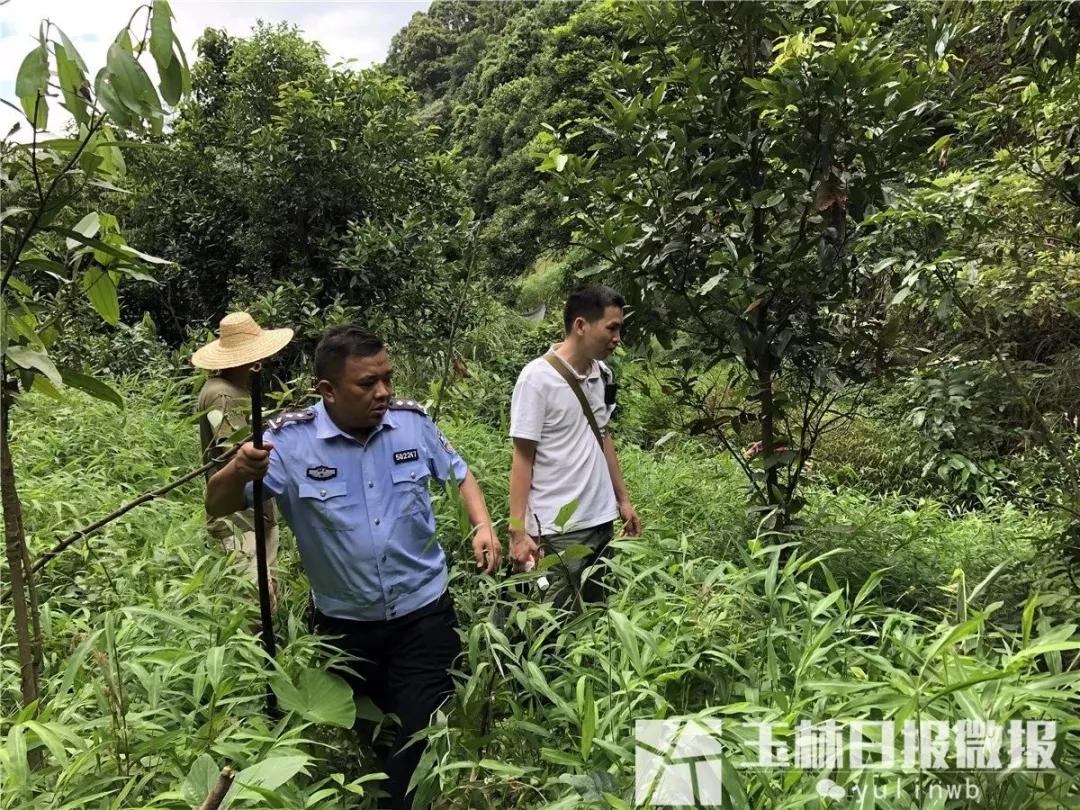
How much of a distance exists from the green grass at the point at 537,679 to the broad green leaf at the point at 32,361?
1.86 ft

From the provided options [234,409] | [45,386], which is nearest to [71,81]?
[45,386]

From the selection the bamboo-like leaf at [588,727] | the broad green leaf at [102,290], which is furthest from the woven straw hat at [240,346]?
the bamboo-like leaf at [588,727]

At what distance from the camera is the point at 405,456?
2146 millimetres

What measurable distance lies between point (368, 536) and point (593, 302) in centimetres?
119

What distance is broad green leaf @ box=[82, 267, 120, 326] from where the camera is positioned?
137 centimetres

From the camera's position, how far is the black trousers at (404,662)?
194 centimetres

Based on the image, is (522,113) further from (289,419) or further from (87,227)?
(87,227)

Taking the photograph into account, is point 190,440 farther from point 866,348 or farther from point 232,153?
point 866,348

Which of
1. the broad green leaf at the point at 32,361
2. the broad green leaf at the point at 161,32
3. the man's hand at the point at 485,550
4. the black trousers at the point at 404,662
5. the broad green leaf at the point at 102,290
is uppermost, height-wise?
the broad green leaf at the point at 161,32

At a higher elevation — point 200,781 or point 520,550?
point 520,550

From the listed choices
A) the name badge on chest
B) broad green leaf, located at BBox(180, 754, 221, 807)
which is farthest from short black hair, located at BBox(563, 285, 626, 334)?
broad green leaf, located at BBox(180, 754, 221, 807)

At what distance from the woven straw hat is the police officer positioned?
5.9 inches

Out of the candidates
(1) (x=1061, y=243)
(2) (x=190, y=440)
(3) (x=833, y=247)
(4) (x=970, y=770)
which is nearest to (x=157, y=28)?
(4) (x=970, y=770)

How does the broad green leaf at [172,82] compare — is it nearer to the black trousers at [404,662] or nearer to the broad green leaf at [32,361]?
the broad green leaf at [32,361]
